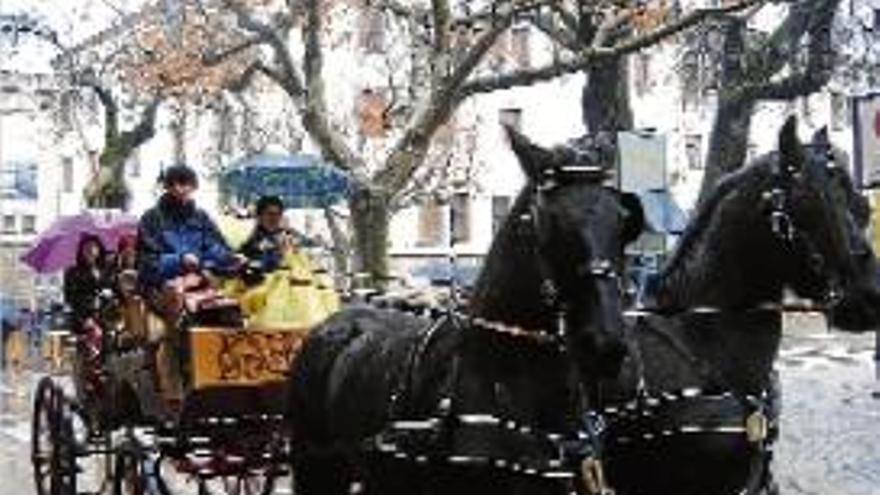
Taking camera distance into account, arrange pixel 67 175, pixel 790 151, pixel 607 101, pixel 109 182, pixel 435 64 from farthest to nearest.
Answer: pixel 67 175 → pixel 109 182 → pixel 607 101 → pixel 435 64 → pixel 790 151

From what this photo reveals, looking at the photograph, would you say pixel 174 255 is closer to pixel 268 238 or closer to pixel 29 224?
pixel 268 238

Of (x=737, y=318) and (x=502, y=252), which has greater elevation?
(x=502, y=252)

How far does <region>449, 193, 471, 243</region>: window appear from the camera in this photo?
184 feet

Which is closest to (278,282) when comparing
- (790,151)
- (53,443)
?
(53,443)

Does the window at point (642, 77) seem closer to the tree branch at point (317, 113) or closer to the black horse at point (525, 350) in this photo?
the tree branch at point (317, 113)

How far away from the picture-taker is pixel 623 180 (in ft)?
41.0

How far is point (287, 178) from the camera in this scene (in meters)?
21.5

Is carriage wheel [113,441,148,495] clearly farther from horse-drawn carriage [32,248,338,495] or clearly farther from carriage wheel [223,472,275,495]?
carriage wheel [223,472,275,495]

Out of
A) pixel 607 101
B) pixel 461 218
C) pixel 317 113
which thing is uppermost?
pixel 607 101

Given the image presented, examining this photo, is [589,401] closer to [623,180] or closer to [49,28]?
[623,180]

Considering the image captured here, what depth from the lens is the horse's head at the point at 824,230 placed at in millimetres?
7031

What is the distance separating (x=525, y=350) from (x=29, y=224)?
197ft

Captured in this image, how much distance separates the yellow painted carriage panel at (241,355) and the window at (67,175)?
55.9m

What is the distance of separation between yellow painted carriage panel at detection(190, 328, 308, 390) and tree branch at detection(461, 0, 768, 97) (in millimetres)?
6814
